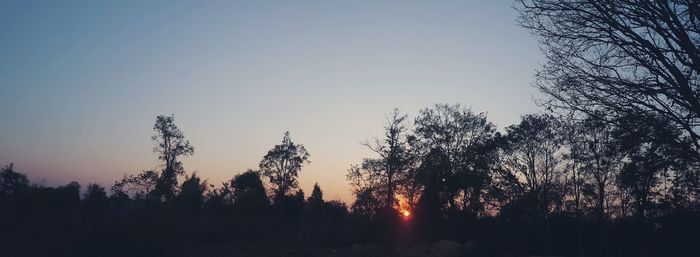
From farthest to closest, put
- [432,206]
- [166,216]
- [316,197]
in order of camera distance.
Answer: [316,197] < [432,206] < [166,216]

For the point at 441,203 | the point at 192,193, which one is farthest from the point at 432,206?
the point at 192,193

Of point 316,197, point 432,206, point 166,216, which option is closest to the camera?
point 166,216

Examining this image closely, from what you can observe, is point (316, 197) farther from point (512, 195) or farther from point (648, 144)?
point (648, 144)

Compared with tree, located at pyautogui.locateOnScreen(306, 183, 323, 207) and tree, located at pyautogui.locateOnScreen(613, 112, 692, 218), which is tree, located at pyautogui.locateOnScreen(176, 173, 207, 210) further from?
tree, located at pyautogui.locateOnScreen(613, 112, 692, 218)

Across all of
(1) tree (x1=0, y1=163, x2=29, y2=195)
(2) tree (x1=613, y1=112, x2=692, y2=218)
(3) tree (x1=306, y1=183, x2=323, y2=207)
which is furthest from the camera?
(3) tree (x1=306, y1=183, x2=323, y2=207)

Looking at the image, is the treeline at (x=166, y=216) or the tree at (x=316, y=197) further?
the tree at (x=316, y=197)

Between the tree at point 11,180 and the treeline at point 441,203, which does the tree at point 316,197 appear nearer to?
the treeline at point 441,203

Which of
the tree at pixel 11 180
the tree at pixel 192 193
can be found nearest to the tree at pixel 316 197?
the tree at pixel 192 193

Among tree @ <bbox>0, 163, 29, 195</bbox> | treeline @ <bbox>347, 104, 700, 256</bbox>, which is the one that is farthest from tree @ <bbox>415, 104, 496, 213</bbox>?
tree @ <bbox>0, 163, 29, 195</bbox>

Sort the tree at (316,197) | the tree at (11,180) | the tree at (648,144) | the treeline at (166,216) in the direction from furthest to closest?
the tree at (316,197)
the tree at (11,180)
the treeline at (166,216)
the tree at (648,144)

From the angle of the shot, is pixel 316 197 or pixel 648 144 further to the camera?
pixel 316 197

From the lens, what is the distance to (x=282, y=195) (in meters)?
51.1

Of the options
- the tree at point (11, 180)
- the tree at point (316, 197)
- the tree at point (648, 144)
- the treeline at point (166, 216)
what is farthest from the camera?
the tree at point (316, 197)

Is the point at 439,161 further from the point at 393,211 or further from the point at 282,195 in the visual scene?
the point at 282,195
